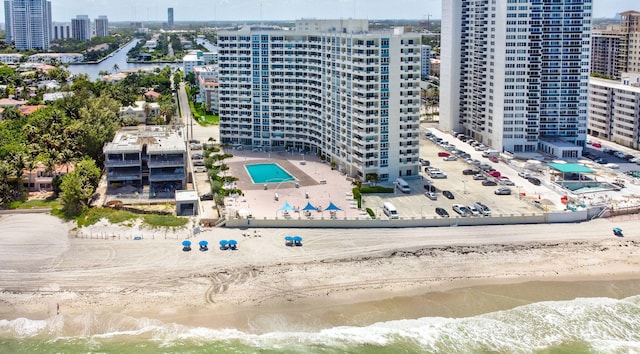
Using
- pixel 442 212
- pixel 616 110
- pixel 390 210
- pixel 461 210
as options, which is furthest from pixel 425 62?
pixel 390 210

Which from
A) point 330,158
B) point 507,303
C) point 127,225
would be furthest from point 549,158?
point 127,225

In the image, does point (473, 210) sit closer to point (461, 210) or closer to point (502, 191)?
point (461, 210)

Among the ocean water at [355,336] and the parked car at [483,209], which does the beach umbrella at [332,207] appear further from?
the ocean water at [355,336]

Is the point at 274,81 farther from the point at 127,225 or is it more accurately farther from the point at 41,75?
the point at 41,75

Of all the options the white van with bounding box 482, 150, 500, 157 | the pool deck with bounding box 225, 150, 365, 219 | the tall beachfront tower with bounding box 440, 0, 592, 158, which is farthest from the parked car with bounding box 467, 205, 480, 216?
the tall beachfront tower with bounding box 440, 0, 592, 158

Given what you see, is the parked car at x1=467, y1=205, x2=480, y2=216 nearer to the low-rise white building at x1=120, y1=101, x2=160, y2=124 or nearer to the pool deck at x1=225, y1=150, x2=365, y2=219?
the pool deck at x1=225, y1=150, x2=365, y2=219
